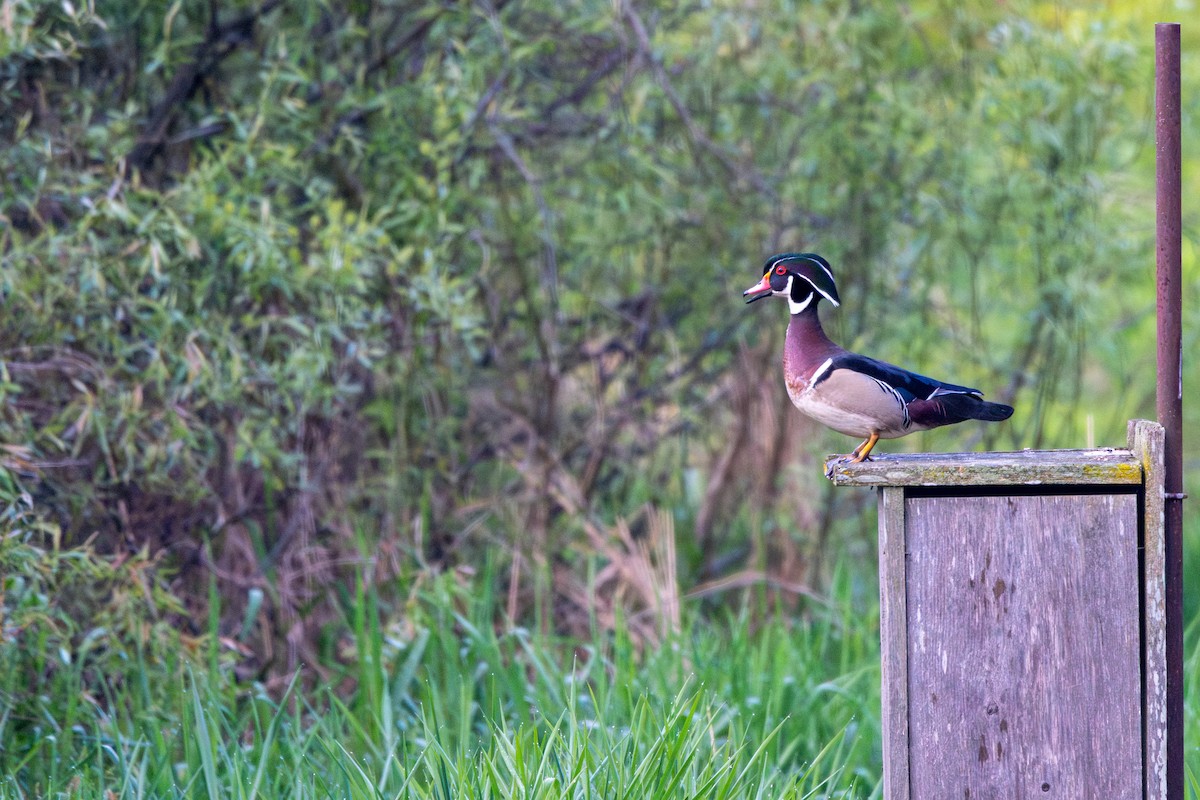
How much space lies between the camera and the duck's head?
7.55 feet

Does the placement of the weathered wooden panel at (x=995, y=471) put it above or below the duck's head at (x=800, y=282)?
below

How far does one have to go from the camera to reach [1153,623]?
2213 millimetres

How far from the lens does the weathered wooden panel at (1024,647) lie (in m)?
2.24

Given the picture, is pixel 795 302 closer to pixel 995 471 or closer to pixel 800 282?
pixel 800 282


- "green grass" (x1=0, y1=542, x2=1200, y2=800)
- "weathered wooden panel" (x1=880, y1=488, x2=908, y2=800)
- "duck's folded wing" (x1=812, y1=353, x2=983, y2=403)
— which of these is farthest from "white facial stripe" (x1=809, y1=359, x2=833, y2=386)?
"green grass" (x1=0, y1=542, x2=1200, y2=800)

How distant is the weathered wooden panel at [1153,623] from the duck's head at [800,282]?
0.58 m

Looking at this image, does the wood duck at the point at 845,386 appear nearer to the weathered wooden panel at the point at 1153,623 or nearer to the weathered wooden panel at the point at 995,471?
the weathered wooden panel at the point at 995,471

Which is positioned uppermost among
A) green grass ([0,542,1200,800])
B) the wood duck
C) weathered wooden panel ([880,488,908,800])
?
the wood duck

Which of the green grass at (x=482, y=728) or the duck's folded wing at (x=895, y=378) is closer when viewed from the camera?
the duck's folded wing at (x=895, y=378)

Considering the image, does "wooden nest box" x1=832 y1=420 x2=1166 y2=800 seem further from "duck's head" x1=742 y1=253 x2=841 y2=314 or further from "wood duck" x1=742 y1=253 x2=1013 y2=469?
"duck's head" x1=742 y1=253 x2=841 y2=314

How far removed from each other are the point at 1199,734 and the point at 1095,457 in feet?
5.03

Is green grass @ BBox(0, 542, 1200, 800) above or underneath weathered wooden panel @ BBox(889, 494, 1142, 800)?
underneath

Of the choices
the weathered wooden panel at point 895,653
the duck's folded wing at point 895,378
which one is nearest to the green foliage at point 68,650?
the weathered wooden panel at point 895,653

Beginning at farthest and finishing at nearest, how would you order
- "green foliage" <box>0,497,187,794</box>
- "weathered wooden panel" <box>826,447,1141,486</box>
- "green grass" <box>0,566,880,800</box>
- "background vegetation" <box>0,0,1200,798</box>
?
"background vegetation" <box>0,0,1200,798</box> → "green foliage" <box>0,497,187,794</box> → "green grass" <box>0,566,880,800</box> → "weathered wooden panel" <box>826,447,1141,486</box>
